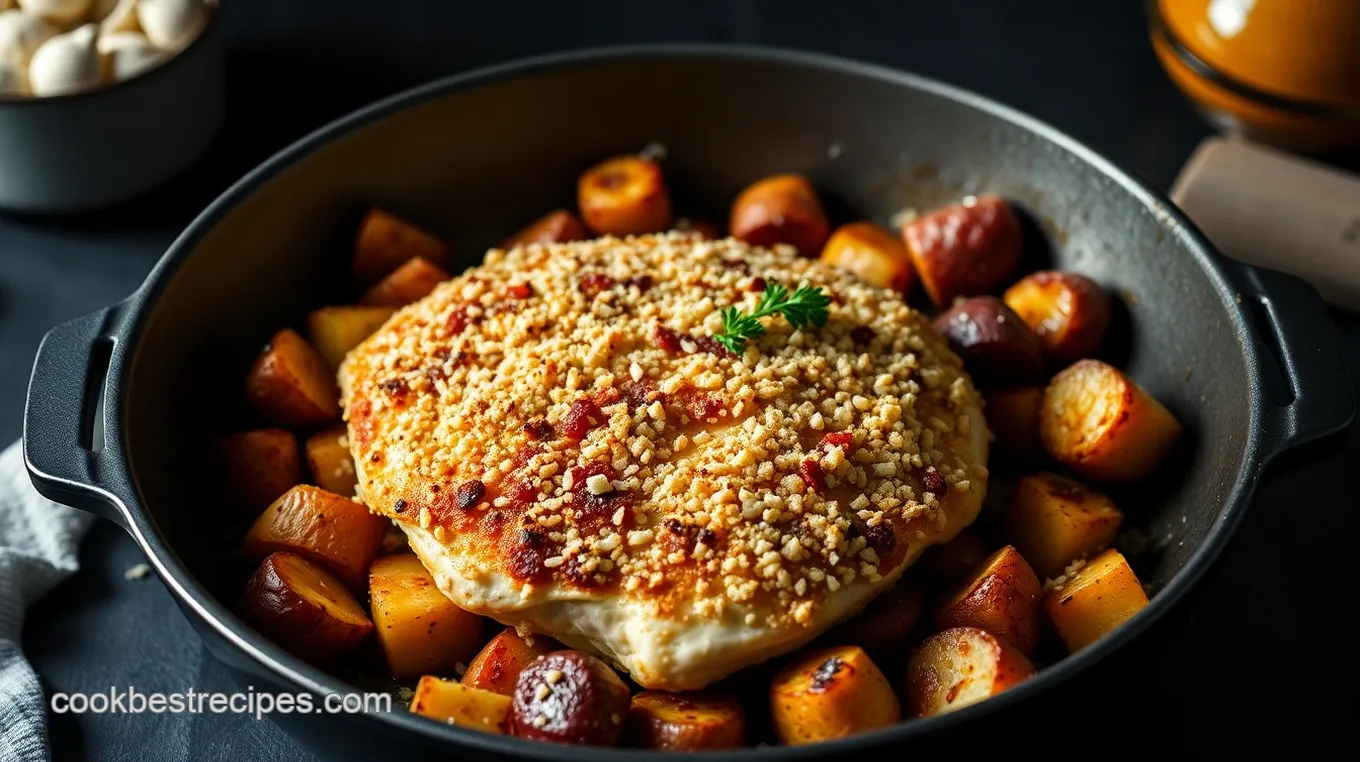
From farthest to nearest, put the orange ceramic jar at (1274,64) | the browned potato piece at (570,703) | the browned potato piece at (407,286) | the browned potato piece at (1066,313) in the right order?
the orange ceramic jar at (1274,64), the browned potato piece at (407,286), the browned potato piece at (1066,313), the browned potato piece at (570,703)

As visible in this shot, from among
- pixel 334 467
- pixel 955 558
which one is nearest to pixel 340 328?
pixel 334 467

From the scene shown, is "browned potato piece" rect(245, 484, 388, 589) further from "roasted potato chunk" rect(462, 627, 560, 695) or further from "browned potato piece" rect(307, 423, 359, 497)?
"roasted potato chunk" rect(462, 627, 560, 695)

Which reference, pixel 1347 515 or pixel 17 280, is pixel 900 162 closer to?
pixel 1347 515

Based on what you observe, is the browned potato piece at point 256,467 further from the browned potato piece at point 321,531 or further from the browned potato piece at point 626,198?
the browned potato piece at point 626,198

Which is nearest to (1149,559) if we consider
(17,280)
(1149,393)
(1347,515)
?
(1149,393)

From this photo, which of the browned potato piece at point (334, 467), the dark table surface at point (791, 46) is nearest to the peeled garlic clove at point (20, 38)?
the dark table surface at point (791, 46)
